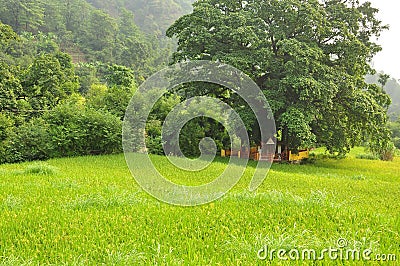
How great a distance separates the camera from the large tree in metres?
13.2

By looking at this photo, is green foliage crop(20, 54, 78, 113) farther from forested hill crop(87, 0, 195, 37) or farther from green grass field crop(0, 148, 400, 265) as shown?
forested hill crop(87, 0, 195, 37)

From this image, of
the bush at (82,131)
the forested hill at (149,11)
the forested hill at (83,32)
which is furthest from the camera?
the forested hill at (149,11)

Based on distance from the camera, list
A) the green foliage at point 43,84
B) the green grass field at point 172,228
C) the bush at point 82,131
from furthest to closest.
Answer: the green foliage at point 43,84 < the bush at point 82,131 < the green grass field at point 172,228

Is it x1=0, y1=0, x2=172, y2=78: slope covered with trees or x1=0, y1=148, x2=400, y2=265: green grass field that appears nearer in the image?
x1=0, y1=148, x2=400, y2=265: green grass field

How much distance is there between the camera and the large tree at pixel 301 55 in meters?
13.2

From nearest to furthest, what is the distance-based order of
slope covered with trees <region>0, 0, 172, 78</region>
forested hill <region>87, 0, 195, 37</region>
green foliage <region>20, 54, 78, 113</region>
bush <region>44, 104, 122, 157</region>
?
1. bush <region>44, 104, 122, 157</region>
2. green foliage <region>20, 54, 78, 113</region>
3. slope covered with trees <region>0, 0, 172, 78</region>
4. forested hill <region>87, 0, 195, 37</region>

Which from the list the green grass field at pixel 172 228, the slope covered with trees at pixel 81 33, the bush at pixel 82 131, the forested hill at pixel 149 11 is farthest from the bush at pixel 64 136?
the forested hill at pixel 149 11

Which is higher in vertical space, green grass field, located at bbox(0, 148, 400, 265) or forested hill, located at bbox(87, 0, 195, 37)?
forested hill, located at bbox(87, 0, 195, 37)

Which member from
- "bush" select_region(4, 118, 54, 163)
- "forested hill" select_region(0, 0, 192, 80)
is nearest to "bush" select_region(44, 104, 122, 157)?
"bush" select_region(4, 118, 54, 163)

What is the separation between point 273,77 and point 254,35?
2.65m

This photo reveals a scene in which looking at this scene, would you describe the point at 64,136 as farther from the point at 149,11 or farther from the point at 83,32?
the point at 149,11

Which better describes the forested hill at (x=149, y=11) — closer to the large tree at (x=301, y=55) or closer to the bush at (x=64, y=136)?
the large tree at (x=301, y=55)

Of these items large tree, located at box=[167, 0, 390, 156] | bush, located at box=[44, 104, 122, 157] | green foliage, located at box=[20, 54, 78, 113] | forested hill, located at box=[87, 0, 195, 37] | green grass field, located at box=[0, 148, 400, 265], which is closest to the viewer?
green grass field, located at box=[0, 148, 400, 265]

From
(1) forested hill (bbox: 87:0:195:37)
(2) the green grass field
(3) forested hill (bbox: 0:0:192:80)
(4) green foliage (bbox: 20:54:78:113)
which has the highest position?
(1) forested hill (bbox: 87:0:195:37)
